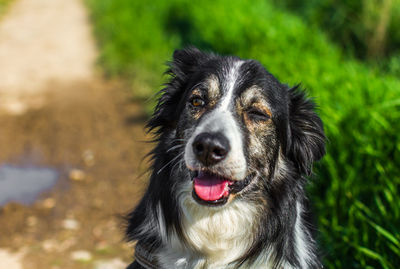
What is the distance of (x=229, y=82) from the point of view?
2605 millimetres

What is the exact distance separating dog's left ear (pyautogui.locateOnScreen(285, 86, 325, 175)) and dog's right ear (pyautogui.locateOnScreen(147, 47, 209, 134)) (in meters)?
0.64

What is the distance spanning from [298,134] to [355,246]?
1.00 metres

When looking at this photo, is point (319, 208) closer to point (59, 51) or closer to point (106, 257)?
point (106, 257)

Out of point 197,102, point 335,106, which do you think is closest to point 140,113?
point 335,106

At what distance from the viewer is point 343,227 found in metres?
3.50

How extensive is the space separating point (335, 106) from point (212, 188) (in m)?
2.11

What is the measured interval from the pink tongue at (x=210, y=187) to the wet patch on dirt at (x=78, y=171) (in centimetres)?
134

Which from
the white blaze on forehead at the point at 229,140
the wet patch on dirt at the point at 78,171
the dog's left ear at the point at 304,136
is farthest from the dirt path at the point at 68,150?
the dog's left ear at the point at 304,136

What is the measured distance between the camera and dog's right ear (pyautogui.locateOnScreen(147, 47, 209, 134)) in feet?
9.00

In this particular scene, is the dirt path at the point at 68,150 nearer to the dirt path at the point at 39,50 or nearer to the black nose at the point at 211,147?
the dirt path at the point at 39,50

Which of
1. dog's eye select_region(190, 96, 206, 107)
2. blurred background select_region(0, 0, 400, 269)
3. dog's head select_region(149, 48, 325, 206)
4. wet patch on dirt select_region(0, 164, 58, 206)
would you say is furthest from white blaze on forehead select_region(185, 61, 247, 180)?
wet patch on dirt select_region(0, 164, 58, 206)

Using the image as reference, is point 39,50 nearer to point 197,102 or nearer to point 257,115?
point 197,102

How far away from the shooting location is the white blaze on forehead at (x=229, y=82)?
254cm

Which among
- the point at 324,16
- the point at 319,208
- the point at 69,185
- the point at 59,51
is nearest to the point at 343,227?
the point at 319,208
